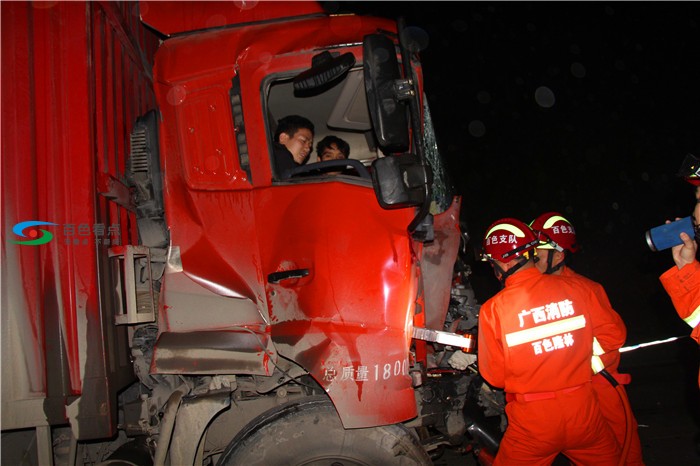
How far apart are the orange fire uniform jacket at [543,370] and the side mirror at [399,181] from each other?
2.80ft

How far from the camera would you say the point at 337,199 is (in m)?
2.55

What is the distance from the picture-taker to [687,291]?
259 centimetres

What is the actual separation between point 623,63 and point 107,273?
44.8 feet

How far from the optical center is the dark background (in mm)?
11352

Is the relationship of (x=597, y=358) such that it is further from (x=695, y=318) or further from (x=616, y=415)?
(x=695, y=318)

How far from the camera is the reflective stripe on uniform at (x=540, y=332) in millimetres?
2697

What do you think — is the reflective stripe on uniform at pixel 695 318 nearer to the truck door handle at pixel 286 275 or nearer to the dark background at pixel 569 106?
the truck door handle at pixel 286 275

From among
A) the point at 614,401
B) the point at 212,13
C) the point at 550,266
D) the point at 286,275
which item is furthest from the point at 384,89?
the point at 614,401

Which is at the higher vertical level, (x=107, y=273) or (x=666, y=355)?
(x=107, y=273)

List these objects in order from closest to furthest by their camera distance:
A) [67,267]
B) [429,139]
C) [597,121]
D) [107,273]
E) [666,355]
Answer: [67,267]
[107,273]
[429,139]
[666,355]
[597,121]

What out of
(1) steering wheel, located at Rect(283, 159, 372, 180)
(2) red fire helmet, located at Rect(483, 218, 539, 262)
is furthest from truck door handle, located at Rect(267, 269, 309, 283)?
(2) red fire helmet, located at Rect(483, 218, 539, 262)

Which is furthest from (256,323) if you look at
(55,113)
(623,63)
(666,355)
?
(623,63)

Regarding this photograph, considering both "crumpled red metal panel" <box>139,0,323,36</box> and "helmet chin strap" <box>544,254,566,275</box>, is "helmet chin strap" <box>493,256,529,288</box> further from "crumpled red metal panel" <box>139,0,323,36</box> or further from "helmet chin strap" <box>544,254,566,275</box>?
"crumpled red metal panel" <box>139,0,323,36</box>

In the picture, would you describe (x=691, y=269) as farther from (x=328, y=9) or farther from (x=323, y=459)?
(x=328, y=9)
